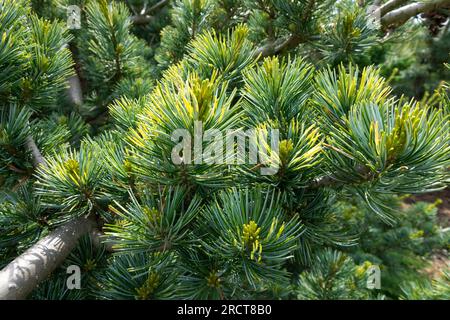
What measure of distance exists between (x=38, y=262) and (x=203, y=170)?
0.23 meters

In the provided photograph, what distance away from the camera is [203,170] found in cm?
37

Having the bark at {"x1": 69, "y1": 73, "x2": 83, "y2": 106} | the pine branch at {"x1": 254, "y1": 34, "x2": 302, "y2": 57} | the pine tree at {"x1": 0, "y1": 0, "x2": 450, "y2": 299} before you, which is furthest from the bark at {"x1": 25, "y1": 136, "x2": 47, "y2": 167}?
the pine branch at {"x1": 254, "y1": 34, "x2": 302, "y2": 57}

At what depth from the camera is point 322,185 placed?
0.42 meters

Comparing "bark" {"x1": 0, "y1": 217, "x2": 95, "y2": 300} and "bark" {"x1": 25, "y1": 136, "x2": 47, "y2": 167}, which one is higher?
"bark" {"x1": 25, "y1": 136, "x2": 47, "y2": 167}

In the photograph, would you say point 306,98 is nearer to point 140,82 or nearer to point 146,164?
point 146,164

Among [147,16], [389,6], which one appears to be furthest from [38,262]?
[147,16]

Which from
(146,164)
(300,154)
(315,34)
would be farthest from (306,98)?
(315,34)

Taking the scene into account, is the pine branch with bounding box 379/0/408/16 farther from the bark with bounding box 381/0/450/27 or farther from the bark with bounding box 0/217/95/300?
the bark with bounding box 0/217/95/300

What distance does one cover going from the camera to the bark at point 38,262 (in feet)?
1.23

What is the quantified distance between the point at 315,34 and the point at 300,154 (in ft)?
1.45

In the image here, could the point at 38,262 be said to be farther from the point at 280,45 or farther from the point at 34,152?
the point at 280,45

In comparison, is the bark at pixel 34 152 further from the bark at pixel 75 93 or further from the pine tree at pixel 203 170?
the bark at pixel 75 93

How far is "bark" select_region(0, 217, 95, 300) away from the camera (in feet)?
1.23

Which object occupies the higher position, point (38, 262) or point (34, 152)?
point (34, 152)
